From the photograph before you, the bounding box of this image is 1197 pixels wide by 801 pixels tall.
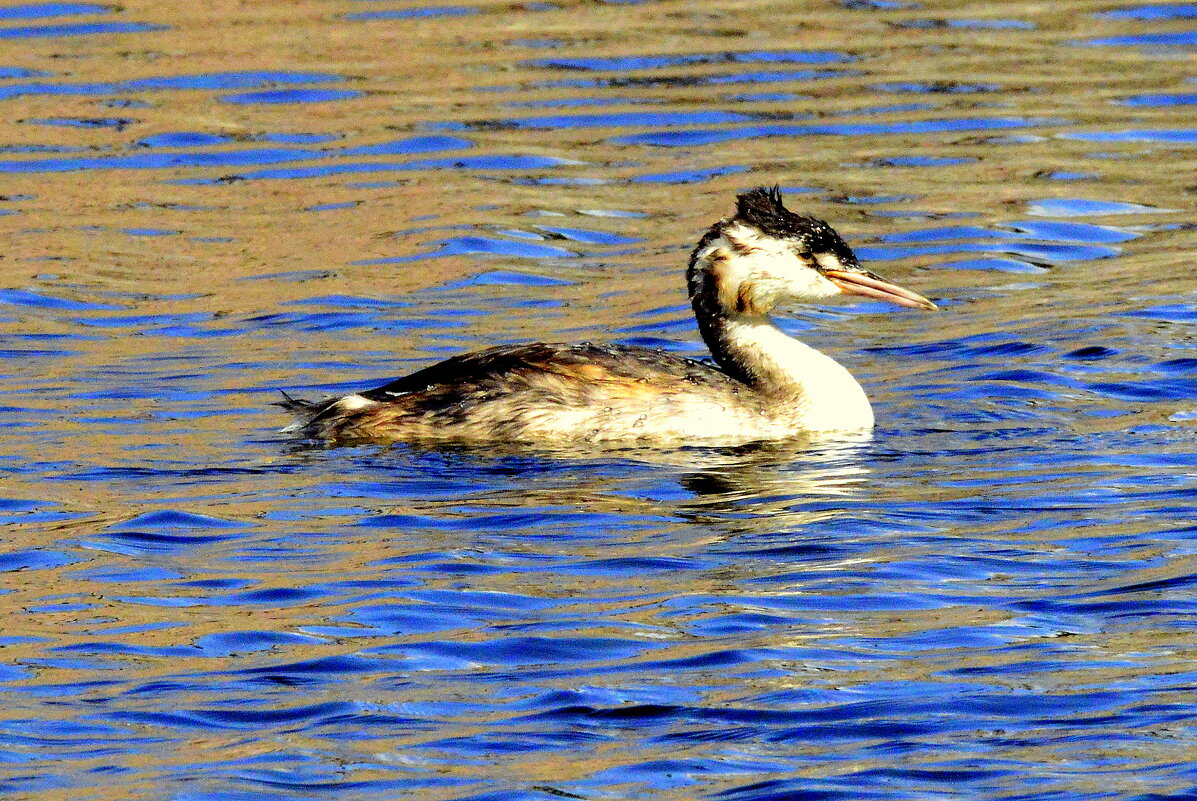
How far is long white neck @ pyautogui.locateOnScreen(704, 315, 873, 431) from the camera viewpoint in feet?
36.5

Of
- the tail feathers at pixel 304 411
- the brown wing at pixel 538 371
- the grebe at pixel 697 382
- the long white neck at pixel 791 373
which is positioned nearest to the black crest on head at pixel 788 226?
the grebe at pixel 697 382

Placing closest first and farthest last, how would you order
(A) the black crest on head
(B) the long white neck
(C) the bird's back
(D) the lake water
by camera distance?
(D) the lake water < (C) the bird's back < (B) the long white neck < (A) the black crest on head

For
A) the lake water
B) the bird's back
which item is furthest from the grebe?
the lake water

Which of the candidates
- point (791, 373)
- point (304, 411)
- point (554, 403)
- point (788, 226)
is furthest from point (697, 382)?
point (304, 411)

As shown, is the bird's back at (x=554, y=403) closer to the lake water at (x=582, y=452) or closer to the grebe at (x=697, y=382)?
the grebe at (x=697, y=382)

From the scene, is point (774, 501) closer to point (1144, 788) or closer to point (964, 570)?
point (964, 570)

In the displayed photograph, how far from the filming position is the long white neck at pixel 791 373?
36.5 ft

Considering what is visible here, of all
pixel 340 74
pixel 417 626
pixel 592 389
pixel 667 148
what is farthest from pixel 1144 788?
pixel 340 74

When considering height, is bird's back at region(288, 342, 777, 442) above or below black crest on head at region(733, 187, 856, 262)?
below

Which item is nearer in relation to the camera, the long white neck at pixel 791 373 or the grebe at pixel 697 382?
the grebe at pixel 697 382

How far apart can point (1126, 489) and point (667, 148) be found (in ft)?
30.5

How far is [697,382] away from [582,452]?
75 cm

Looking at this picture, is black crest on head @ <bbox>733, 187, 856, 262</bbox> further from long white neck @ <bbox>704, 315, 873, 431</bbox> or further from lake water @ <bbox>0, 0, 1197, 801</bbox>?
lake water @ <bbox>0, 0, 1197, 801</bbox>

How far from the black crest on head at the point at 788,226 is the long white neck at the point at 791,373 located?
0.49 metres
